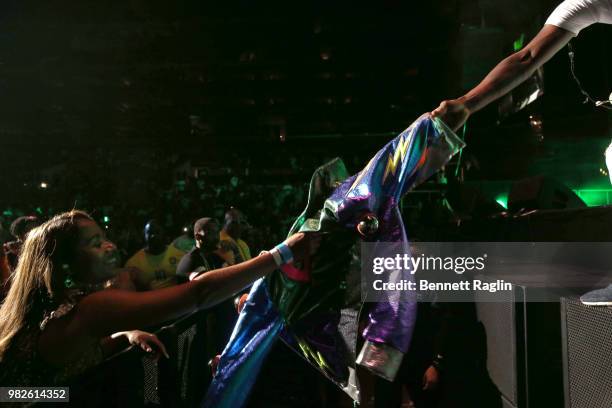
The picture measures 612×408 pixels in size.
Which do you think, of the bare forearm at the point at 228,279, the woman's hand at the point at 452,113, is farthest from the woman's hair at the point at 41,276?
the woman's hand at the point at 452,113

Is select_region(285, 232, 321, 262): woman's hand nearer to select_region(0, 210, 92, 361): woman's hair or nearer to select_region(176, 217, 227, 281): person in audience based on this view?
select_region(0, 210, 92, 361): woman's hair

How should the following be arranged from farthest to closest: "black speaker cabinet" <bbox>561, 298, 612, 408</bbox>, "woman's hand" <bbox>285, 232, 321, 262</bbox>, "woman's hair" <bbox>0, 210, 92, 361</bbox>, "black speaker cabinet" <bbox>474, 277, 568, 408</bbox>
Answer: "black speaker cabinet" <bbox>474, 277, 568, 408</bbox>, "woman's hand" <bbox>285, 232, 321, 262</bbox>, "woman's hair" <bbox>0, 210, 92, 361</bbox>, "black speaker cabinet" <bbox>561, 298, 612, 408</bbox>

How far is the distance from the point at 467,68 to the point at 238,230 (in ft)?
15.8

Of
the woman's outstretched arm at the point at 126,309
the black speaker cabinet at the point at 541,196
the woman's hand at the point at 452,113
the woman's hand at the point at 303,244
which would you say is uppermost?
the black speaker cabinet at the point at 541,196

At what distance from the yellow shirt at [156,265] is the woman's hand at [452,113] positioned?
12.2ft

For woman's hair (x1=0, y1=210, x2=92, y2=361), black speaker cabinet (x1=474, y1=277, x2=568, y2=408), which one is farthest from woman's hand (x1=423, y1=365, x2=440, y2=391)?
woman's hair (x1=0, y1=210, x2=92, y2=361)

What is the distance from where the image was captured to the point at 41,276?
1.63 meters

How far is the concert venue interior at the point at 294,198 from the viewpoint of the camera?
1702mm

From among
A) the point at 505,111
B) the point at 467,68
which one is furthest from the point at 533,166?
the point at 467,68

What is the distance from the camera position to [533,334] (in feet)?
6.29

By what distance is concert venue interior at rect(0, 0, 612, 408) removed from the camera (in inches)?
67.0

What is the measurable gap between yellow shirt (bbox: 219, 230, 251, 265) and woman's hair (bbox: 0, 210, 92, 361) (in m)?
3.08

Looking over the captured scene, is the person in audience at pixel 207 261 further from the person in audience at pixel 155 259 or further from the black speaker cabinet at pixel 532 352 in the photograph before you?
the black speaker cabinet at pixel 532 352

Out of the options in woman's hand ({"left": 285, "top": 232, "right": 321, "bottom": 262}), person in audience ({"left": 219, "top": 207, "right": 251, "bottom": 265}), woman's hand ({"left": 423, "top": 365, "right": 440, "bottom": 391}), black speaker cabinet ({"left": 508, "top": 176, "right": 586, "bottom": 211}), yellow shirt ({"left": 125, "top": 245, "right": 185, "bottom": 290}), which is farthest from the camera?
black speaker cabinet ({"left": 508, "top": 176, "right": 586, "bottom": 211})
